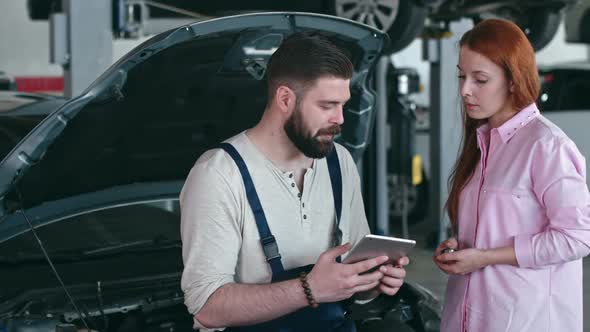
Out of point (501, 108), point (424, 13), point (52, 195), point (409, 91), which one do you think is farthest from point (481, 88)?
point (409, 91)

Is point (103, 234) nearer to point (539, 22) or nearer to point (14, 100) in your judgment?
point (14, 100)

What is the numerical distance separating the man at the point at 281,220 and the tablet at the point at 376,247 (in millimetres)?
21

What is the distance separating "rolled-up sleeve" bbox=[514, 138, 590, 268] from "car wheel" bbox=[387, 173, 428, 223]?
564 centimetres

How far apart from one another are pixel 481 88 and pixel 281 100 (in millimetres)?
437

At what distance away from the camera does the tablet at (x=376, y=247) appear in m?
1.83

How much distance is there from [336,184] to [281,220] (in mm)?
217

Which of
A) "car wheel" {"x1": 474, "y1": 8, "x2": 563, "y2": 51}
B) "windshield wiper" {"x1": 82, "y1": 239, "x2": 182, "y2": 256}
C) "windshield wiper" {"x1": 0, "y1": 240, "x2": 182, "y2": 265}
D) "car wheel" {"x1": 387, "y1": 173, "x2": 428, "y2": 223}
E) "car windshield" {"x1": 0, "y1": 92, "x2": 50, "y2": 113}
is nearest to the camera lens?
"windshield wiper" {"x1": 0, "y1": 240, "x2": 182, "y2": 265}

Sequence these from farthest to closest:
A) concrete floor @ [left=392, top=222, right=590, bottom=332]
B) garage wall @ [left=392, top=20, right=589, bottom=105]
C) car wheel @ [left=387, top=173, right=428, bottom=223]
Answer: garage wall @ [left=392, top=20, right=589, bottom=105] → car wheel @ [left=387, top=173, right=428, bottom=223] → concrete floor @ [left=392, top=222, right=590, bottom=332]

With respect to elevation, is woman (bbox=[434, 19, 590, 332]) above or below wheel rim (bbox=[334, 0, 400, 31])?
below

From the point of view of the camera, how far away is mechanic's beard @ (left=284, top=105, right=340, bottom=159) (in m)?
2.01

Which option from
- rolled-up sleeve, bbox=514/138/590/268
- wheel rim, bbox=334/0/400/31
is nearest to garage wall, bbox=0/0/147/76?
wheel rim, bbox=334/0/400/31

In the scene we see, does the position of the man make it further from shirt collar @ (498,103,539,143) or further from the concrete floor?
the concrete floor

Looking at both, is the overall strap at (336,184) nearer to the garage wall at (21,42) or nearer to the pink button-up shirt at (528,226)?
the pink button-up shirt at (528,226)

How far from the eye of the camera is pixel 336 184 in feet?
7.14
